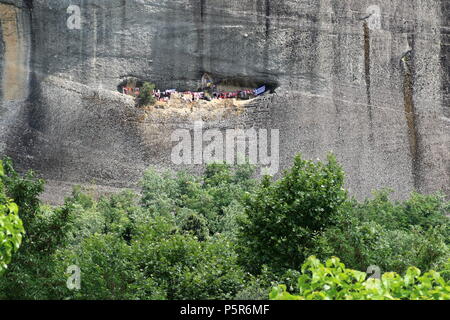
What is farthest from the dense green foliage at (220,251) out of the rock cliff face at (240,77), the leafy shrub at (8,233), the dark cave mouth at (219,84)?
the dark cave mouth at (219,84)

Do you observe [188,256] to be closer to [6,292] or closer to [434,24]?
[6,292]

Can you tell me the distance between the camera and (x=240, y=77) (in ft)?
155

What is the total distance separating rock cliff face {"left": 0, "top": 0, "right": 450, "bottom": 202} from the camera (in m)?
44.9

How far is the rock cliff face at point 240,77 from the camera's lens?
44938 millimetres

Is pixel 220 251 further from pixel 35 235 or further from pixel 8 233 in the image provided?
pixel 8 233

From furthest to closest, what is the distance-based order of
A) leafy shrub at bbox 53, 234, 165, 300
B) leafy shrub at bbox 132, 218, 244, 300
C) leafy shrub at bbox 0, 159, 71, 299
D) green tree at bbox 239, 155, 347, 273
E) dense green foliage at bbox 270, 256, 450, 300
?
green tree at bbox 239, 155, 347, 273, leafy shrub at bbox 132, 218, 244, 300, leafy shrub at bbox 53, 234, 165, 300, leafy shrub at bbox 0, 159, 71, 299, dense green foliage at bbox 270, 256, 450, 300

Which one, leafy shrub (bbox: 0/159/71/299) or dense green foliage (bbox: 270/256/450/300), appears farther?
leafy shrub (bbox: 0/159/71/299)

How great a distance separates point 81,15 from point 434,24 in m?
15.2

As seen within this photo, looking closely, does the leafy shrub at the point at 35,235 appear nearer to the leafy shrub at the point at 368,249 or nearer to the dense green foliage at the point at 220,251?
the dense green foliage at the point at 220,251

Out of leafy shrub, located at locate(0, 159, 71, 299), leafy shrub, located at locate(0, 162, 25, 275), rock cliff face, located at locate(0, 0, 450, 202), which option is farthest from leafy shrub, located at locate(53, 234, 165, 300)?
rock cliff face, located at locate(0, 0, 450, 202)

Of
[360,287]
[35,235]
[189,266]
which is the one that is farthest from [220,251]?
[360,287]

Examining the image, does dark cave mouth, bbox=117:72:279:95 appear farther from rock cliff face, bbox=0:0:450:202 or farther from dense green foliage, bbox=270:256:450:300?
dense green foliage, bbox=270:256:450:300

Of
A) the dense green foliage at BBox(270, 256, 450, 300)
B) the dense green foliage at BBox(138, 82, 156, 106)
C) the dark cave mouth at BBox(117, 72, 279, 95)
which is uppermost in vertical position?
the dark cave mouth at BBox(117, 72, 279, 95)
